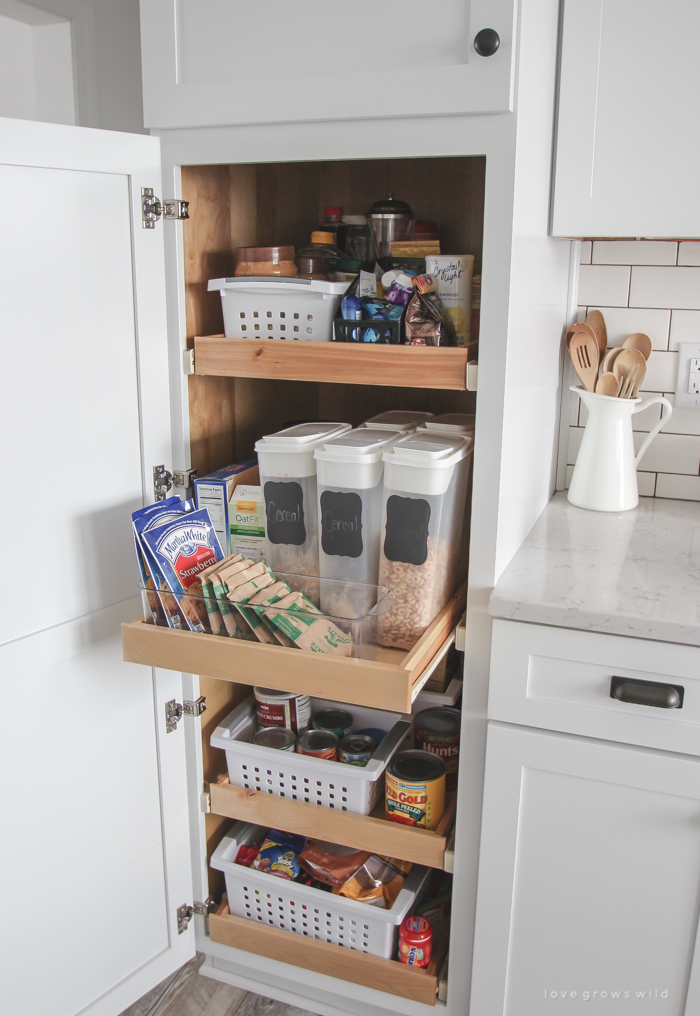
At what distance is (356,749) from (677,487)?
0.91 m

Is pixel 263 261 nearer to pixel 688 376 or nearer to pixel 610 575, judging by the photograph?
pixel 610 575

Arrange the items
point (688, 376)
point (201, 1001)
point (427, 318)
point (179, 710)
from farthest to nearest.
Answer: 1. point (688, 376)
2. point (201, 1001)
3. point (179, 710)
4. point (427, 318)

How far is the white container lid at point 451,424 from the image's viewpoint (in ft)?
4.61

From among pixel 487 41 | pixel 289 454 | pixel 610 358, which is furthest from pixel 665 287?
pixel 289 454

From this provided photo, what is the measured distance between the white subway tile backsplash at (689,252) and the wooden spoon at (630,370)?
0.69 feet

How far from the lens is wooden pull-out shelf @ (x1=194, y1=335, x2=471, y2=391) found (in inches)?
48.9

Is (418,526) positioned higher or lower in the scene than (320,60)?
lower

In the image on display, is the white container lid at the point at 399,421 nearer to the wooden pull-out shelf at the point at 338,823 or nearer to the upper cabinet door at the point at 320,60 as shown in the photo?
the upper cabinet door at the point at 320,60

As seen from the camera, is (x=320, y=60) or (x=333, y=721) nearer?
(x=320, y=60)

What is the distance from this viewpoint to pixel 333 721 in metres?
1.67

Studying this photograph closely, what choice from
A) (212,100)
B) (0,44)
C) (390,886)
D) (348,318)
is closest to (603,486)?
(348,318)

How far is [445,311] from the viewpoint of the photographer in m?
1.33

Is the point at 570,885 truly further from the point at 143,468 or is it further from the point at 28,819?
the point at 143,468

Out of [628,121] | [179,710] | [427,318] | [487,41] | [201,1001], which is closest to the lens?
[487,41]
